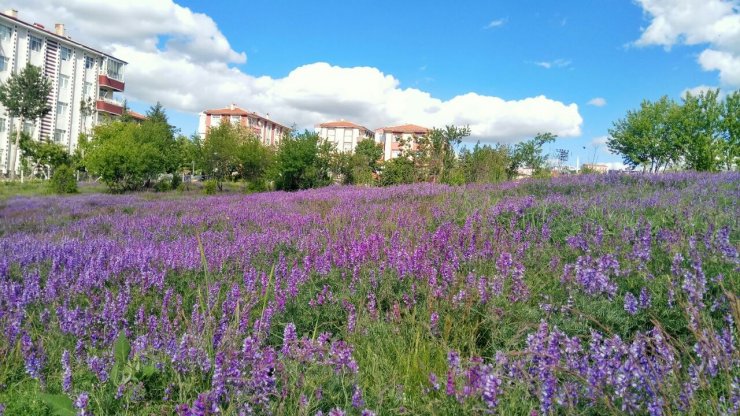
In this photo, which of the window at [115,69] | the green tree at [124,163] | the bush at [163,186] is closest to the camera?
the green tree at [124,163]

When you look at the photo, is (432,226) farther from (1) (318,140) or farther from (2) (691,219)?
(1) (318,140)

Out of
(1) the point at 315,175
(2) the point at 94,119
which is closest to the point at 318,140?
(1) the point at 315,175

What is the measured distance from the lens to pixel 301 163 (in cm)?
2445

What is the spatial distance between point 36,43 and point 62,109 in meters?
7.32

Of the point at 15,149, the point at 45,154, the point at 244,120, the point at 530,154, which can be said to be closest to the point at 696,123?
the point at 530,154

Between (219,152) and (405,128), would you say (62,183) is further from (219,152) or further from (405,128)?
(405,128)

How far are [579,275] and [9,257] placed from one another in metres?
5.36

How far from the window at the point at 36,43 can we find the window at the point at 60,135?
341 inches

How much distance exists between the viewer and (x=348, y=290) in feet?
11.4

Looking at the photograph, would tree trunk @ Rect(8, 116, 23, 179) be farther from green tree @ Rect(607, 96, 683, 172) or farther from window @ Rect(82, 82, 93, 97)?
green tree @ Rect(607, 96, 683, 172)

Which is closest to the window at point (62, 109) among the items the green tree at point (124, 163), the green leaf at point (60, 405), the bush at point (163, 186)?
the green tree at point (124, 163)

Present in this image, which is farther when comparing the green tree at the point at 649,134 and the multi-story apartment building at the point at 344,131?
the multi-story apartment building at the point at 344,131

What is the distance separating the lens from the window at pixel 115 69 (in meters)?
59.7

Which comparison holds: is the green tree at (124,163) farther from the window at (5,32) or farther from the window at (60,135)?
the window at (60,135)
